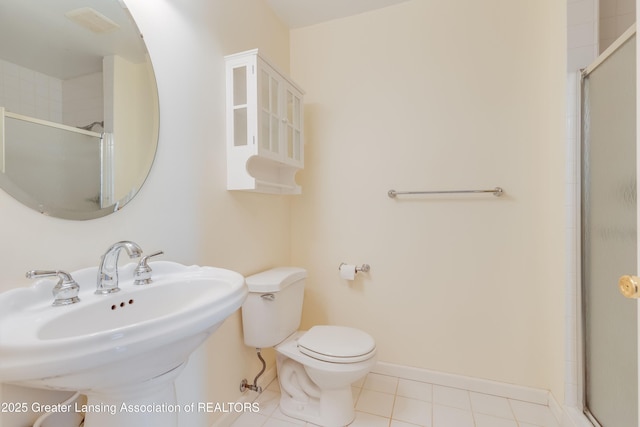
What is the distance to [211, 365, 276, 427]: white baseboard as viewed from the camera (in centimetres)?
144

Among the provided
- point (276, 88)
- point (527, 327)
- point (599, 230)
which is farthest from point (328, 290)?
point (599, 230)

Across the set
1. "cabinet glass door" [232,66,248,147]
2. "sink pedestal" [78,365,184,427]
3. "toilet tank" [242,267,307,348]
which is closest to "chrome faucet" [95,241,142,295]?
"sink pedestal" [78,365,184,427]

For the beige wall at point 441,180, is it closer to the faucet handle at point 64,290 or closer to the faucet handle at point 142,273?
the faucet handle at point 142,273

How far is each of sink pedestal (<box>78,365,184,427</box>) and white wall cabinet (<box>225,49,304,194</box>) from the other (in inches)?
35.3

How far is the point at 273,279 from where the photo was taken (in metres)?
1.56

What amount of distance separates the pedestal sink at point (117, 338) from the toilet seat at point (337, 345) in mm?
654

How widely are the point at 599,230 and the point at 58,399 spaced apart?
6.32 ft

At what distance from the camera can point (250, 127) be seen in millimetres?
1447

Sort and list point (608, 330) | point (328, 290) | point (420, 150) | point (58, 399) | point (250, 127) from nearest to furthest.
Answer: point (58, 399) → point (608, 330) → point (250, 127) → point (420, 150) → point (328, 290)

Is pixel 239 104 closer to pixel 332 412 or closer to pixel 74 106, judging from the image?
pixel 74 106

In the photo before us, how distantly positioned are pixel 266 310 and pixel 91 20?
130 cm

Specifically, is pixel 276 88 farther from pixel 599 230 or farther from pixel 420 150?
pixel 599 230

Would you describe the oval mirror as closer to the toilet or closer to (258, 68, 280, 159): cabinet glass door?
(258, 68, 280, 159): cabinet glass door

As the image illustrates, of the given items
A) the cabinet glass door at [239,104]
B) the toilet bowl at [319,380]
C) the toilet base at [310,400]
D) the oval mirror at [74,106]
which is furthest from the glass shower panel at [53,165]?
the toilet base at [310,400]
